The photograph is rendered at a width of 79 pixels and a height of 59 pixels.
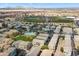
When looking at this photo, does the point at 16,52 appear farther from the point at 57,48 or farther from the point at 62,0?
the point at 62,0

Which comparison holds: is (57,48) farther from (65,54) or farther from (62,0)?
(62,0)

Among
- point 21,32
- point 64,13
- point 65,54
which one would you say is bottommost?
point 65,54

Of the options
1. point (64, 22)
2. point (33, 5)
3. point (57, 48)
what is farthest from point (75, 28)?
point (33, 5)

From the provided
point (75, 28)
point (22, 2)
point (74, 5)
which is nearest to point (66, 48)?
point (75, 28)

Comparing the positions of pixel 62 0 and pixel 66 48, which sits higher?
pixel 62 0

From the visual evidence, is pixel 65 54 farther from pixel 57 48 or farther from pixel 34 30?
pixel 34 30

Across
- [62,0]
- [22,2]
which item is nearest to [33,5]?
[22,2]

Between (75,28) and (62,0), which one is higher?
(62,0)
